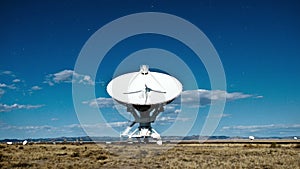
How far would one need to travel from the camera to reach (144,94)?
48656mm

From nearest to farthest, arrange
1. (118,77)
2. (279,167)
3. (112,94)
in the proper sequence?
(279,167)
(112,94)
(118,77)

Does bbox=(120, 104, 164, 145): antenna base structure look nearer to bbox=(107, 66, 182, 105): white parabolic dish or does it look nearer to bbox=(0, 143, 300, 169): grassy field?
bbox=(107, 66, 182, 105): white parabolic dish

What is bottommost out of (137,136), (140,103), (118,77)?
(137,136)

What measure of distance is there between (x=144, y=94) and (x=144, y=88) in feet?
2.96

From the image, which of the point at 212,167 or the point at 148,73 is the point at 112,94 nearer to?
the point at 148,73

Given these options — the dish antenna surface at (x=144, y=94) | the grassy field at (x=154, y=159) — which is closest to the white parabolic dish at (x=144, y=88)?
the dish antenna surface at (x=144, y=94)

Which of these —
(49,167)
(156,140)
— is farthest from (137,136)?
(49,167)

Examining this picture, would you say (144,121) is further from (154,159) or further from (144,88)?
(154,159)

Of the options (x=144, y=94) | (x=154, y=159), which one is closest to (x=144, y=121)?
(x=144, y=94)

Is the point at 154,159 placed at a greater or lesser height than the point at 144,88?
lesser

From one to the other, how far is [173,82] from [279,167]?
27148 mm

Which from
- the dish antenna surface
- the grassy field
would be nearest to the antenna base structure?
the dish antenna surface

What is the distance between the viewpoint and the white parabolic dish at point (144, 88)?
158 feet

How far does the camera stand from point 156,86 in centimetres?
4978
